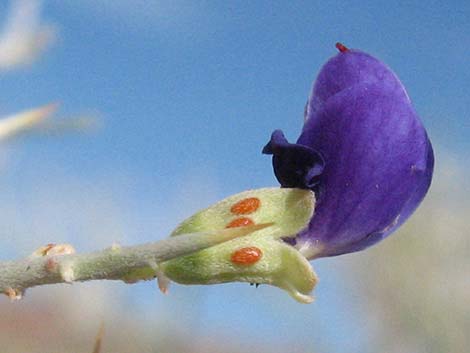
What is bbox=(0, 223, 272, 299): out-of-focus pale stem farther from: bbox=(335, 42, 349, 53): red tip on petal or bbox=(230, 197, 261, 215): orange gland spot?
bbox=(335, 42, 349, 53): red tip on petal

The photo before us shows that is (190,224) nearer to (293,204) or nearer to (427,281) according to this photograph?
(293,204)

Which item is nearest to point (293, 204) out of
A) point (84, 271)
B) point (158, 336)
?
point (84, 271)

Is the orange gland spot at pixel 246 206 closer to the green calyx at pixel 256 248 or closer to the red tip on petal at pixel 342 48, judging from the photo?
the green calyx at pixel 256 248

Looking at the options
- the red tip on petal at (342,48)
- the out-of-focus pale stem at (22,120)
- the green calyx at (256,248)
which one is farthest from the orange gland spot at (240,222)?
the out-of-focus pale stem at (22,120)

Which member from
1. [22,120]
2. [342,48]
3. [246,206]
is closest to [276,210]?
[246,206]

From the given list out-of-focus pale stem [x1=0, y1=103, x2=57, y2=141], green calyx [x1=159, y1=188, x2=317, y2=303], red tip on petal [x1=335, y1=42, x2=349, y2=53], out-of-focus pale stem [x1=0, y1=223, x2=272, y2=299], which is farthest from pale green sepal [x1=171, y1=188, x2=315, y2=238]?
out-of-focus pale stem [x1=0, y1=103, x2=57, y2=141]
